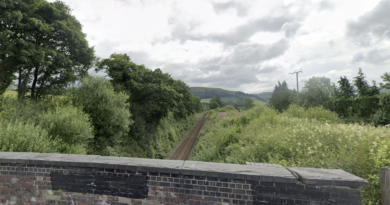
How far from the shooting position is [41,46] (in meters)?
12.5

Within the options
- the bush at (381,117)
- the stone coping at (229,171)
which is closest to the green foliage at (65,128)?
the stone coping at (229,171)

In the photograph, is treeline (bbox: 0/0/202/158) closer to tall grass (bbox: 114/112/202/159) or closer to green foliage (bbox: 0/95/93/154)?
green foliage (bbox: 0/95/93/154)

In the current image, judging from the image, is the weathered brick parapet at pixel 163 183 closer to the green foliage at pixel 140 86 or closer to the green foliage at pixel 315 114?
the green foliage at pixel 315 114

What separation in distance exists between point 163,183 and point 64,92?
50.8ft

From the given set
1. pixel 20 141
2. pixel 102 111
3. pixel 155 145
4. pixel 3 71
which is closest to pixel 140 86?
pixel 102 111

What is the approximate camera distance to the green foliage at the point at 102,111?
14.1 meters

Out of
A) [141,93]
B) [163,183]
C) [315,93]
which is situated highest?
[315,93]

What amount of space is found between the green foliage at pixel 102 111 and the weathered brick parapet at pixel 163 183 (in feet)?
35.3

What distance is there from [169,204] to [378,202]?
13.6ft

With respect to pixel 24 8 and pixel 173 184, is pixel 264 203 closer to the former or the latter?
pixel 173 184

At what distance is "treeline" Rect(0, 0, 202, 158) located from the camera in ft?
31.0

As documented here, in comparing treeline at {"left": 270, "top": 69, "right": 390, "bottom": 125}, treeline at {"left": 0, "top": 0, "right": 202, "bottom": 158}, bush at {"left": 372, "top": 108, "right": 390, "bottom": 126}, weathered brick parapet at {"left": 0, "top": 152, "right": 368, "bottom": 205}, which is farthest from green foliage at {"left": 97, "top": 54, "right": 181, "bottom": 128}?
bush at {"left": 372, "top": 108, "right": 390, "bottom": 126}

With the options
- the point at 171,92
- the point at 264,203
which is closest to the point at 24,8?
the point at 171,92

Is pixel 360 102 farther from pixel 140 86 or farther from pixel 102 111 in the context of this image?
pixel 102 111
